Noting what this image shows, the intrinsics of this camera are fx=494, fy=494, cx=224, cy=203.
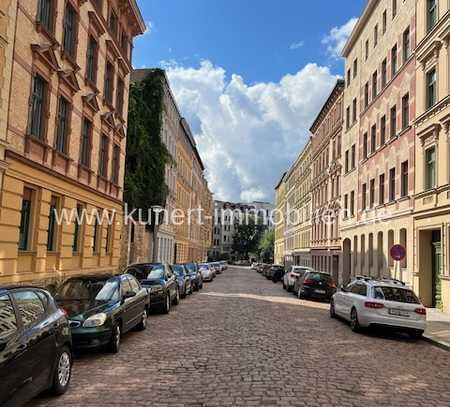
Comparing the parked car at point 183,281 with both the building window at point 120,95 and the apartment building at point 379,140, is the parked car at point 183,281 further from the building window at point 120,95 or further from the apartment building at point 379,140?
the apartment building at point 379,140

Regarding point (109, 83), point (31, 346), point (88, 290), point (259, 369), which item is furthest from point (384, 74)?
point (31, 346)

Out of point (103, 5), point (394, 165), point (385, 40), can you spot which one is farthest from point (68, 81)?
point (385, 40)

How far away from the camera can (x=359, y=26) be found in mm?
34688

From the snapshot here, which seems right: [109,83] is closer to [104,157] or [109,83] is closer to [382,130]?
[104,157]

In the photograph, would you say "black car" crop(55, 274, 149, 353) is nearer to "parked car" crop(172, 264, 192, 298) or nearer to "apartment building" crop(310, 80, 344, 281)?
"parked car" crop(172, 264, 192, 298)

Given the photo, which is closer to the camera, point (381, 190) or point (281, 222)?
point (381, 190)

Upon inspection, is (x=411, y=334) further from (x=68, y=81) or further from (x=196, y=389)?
(x=68, y=81)

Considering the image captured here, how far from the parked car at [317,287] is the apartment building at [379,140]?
3331 millimetres

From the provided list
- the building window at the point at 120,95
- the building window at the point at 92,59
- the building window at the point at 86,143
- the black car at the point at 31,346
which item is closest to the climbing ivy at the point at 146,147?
the building window at the point at 120,95

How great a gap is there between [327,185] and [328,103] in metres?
8.17

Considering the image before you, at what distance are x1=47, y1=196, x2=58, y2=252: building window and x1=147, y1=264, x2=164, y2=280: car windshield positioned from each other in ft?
11.3

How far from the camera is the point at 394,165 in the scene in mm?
25547

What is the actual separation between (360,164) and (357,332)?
21.4m

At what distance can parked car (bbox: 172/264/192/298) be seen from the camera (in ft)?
72.8
